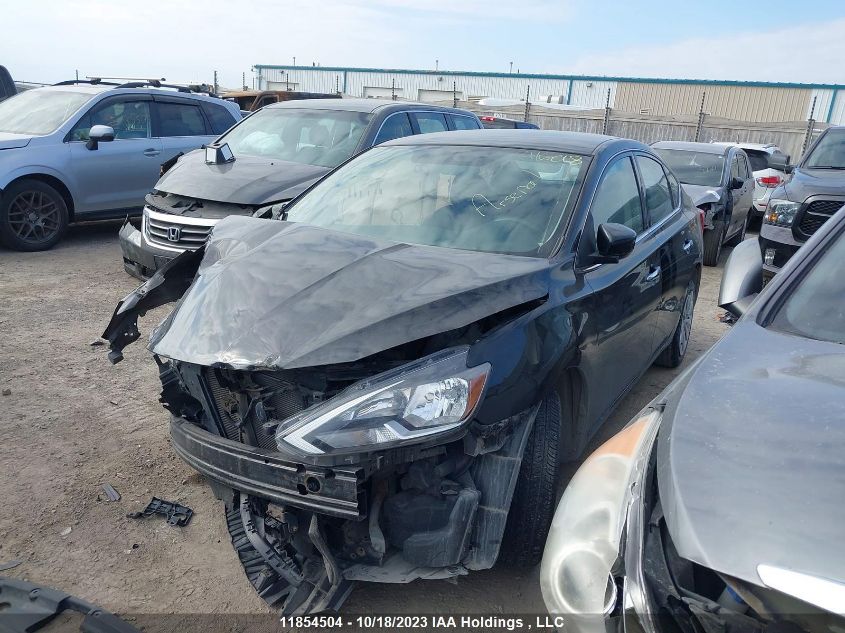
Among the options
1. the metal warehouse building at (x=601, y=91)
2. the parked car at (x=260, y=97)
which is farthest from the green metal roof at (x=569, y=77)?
the parked car at (x=260, y=97)

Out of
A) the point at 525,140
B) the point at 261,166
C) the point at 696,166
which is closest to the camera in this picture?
the point at 525,140

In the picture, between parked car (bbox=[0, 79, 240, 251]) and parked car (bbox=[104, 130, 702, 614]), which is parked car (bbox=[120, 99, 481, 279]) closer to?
parked car (bbox=[0, 79, 240, 251])

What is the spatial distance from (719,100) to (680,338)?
33.9 metres

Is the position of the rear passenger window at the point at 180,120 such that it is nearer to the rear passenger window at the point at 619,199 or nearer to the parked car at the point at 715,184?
the parked car at the point at 715,184

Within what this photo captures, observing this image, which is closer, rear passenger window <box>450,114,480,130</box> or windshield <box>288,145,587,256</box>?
windshield <box>288,145,587,256</box>

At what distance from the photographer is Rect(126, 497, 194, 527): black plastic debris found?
2988 millimetres

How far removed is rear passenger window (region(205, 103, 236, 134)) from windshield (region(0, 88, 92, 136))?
4.98ft

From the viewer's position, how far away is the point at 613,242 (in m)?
2.97

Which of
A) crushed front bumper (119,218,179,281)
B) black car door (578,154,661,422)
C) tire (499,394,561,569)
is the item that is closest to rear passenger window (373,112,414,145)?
crushed front bumper (119,218,179,281)

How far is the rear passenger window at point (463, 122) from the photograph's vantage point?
812 cm

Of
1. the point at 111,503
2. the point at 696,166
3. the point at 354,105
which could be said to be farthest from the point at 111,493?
the point at 696,166

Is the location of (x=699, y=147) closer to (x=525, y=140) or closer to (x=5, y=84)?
(x=525, y=140)

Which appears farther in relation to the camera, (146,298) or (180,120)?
(180,120)

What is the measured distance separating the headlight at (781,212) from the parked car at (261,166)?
3650mm
